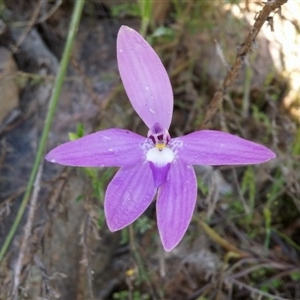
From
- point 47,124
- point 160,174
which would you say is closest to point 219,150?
point 160,174

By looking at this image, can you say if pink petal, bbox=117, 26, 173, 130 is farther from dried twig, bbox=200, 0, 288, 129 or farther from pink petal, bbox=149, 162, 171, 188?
dried twig, bbox=200, 0, 288, 129

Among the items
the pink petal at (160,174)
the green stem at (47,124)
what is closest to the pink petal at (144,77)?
the pink petal at (160,174)

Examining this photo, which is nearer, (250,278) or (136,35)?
(136,35)

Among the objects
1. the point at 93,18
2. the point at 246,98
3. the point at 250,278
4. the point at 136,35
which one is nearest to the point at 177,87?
the point at 246,98

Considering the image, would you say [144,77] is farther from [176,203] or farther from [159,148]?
[176,203]

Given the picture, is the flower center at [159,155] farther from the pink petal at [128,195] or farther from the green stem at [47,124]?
the green stem at [47,124]

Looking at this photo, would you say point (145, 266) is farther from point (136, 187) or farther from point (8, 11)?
point (8, 11)

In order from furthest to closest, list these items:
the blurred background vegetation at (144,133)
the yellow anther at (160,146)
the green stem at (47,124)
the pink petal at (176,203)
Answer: the blurred background vegetation at (144,133) → the green stem at (47,124) → the yellow anther at (160,146) → the pink petal at (176,203)

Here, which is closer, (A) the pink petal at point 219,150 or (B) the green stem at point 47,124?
(A) the pink petal at point 219,150
